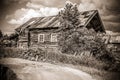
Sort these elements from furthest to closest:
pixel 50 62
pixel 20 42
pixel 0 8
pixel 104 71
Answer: pixel 0 8 < pixel 20 42 < pixel 50 62 < pixel 104 71

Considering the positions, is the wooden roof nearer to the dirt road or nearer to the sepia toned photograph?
the sepia toned photograph

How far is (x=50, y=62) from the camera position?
3.98 meters

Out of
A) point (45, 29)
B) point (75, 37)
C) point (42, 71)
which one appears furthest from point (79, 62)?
point (45, 29)

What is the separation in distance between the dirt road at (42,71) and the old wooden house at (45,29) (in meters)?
0.31

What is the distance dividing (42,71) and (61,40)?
0.60m

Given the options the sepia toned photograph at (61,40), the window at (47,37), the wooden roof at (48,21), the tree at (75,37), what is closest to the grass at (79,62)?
the sepia toned photograph at (61,40)

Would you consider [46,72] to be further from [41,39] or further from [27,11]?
[27,11]

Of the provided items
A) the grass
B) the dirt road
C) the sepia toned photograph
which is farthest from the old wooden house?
the dirt road

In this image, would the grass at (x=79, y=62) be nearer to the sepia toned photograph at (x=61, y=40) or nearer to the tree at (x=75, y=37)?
the sepia toned photograph at (x=61, y=40)

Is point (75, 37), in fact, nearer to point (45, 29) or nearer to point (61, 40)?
point (61, 40)

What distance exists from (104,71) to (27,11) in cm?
179

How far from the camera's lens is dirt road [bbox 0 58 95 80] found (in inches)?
147

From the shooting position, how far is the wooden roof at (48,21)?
3.84 meters

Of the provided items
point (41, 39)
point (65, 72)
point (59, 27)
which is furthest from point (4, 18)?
point (65, 72)
